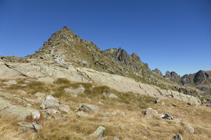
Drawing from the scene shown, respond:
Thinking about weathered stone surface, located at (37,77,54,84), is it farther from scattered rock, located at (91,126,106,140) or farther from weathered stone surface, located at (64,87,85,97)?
scattered rock, located at (91,126,106,140)

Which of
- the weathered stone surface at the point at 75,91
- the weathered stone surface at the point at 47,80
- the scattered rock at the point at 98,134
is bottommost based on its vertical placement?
the scattered rock at the point at 98,134

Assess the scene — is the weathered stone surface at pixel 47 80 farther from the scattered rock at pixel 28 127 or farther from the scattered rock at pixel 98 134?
the scattered rock at pixel 98 134

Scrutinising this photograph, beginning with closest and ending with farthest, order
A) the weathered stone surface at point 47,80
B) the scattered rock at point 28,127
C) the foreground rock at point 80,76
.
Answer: the scattered rock at point 28,127
the weathered stone surface at point 47,80
the foreground rock at point 80,76

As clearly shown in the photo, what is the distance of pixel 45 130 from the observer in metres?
8.02

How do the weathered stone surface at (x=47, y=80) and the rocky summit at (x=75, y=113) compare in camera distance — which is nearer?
the rocky summit at (x=75, y=113)

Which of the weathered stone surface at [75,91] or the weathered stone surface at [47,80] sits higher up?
the weathered stone surface at [47,80]

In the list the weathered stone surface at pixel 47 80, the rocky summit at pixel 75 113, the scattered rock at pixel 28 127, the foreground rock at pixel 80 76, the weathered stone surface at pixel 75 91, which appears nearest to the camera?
the scattered rock at pixel 28 127

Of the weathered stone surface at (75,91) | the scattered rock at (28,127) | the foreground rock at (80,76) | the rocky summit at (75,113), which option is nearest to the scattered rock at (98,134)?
the rocky summit at (75,113)

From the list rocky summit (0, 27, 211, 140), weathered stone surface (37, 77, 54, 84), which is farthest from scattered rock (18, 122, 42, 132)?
weathered stone surface (37, 77, 54, 84)

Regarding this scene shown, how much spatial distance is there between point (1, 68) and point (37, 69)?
25.2 feet

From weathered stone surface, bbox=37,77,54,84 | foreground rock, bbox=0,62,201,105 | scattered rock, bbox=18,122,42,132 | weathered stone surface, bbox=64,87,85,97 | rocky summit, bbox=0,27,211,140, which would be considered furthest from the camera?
foreground rock, bbox=0,62,201,105

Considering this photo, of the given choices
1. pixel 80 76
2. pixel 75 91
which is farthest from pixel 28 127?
pixel 80 76

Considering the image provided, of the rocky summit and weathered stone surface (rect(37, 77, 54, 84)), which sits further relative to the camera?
weathered stone surface (rect(37, 77, 54, 84))

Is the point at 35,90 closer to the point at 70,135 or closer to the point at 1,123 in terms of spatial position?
the point at 1,123
